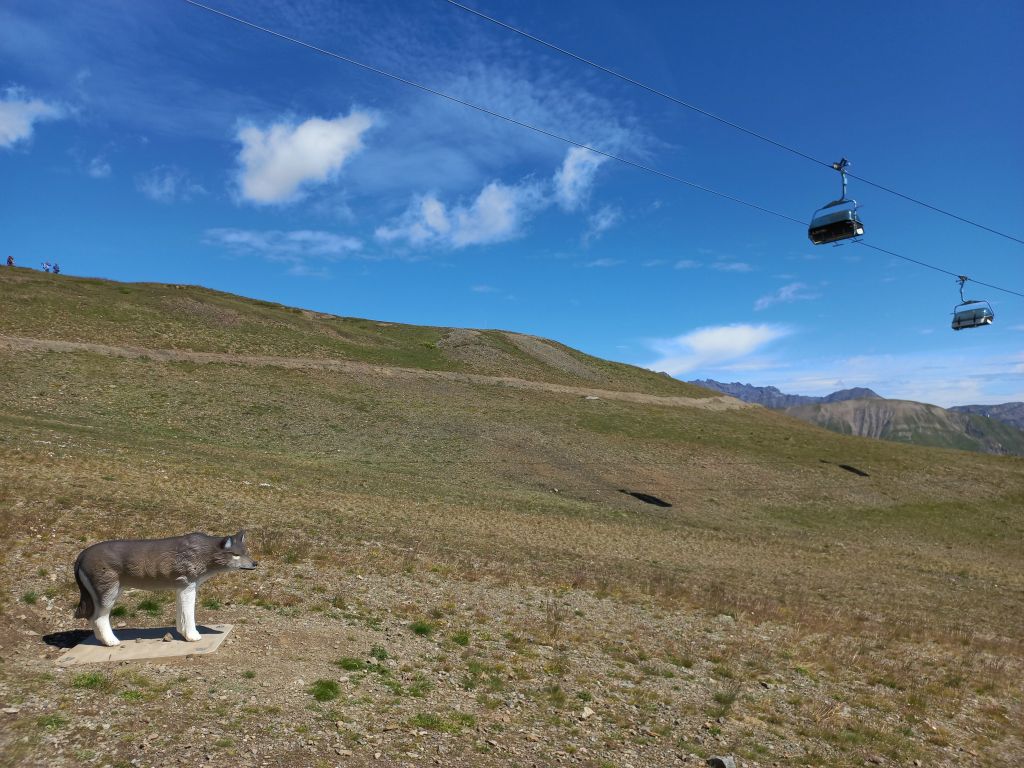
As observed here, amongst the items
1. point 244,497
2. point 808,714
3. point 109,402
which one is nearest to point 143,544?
point 808,714

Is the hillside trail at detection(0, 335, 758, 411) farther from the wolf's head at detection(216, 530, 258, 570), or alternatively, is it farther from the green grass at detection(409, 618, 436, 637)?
the green grass at detection(409, 618, 436, 637)

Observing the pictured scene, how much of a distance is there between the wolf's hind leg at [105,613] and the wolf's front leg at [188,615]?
1009 millimetres

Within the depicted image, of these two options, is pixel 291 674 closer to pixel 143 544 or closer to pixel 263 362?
pixel 143 544

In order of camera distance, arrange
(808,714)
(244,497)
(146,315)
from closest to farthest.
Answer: (808,714) → (244,497) → (146,315)

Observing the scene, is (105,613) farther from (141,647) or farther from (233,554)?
(233,554)

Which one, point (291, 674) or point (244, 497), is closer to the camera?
point (291, 674)

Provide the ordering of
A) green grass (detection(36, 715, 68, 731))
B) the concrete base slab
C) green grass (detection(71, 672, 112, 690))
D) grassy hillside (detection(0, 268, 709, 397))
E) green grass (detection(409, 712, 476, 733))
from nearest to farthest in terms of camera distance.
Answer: green grass (detection(36, 715, 68, 731)) → green grass (detection(71, 672, 112, 690)) → green grass (detection(409, 712, 476, 733)) → the concrete base slab → grassy hillside (detection(0, 268, 709, 397))

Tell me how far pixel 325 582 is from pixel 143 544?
632 centimetres

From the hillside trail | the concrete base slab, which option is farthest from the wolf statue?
the hillside trail

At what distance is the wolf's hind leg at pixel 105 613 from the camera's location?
995 cm

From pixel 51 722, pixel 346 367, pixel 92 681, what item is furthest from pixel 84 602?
pixel 346 367

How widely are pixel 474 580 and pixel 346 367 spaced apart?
5192 centimetres

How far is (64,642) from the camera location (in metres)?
10.5

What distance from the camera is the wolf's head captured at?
10.9m
